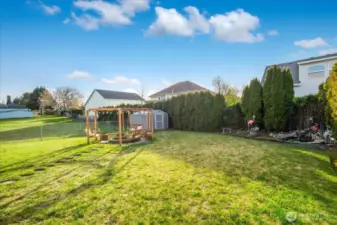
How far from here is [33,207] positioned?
2934 mm

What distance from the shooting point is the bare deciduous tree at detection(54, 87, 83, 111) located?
46878mm

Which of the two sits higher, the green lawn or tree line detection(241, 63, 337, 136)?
tree line detection(241, 63, 337, 136)

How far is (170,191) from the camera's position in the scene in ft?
11.3

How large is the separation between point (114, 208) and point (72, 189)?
52.1 inches

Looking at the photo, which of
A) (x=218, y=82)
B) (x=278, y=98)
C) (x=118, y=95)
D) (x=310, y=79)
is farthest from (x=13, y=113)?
(x=310, y=79)

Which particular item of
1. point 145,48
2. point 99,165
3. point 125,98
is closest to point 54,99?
point 125,98

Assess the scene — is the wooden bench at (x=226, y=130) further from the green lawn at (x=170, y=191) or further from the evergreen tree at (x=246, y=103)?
the green lawn at (x=170, y=191)

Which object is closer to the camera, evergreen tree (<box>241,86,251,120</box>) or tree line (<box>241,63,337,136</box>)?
tree line (<box>241,63,337,136</box>)

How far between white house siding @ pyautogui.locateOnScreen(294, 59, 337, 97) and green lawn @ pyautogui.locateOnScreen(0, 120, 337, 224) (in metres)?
13.0

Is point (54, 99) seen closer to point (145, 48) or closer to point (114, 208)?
point (145, 48)

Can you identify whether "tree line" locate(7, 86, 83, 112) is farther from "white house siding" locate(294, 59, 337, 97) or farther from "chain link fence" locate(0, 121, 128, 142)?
"white house siding" locate(294, 59, 337, 97)

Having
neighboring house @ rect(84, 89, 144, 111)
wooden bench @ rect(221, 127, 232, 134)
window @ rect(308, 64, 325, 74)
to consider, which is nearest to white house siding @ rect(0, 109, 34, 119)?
neighboring house @ rect(84, 89, 144, 111)

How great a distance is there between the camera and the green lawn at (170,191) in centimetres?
261

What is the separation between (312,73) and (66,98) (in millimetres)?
50490
